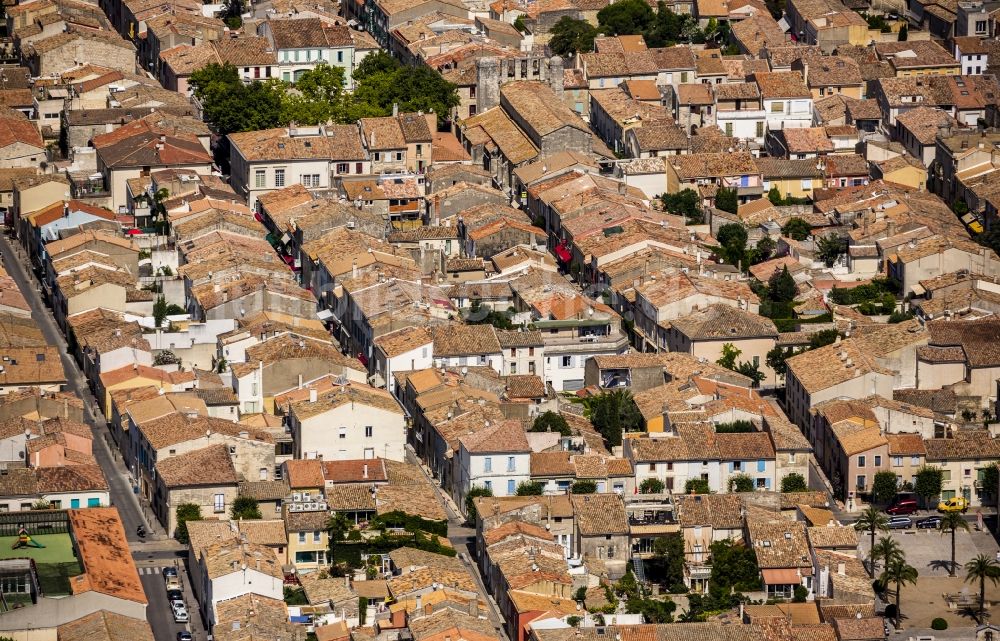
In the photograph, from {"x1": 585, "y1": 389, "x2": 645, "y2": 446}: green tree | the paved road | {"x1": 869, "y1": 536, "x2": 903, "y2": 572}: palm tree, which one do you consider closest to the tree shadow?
{"x1": 869, "y1": 536, "x2": 903, "y2": 572}: palm tree

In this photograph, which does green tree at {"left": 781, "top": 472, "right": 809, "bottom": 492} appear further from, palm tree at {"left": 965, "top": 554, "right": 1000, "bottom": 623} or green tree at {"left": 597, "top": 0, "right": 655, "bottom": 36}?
green tree at {"left": 597, "top": 0, "right": 655, "bottom": 36}

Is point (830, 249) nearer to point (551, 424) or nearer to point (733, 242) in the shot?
point (733, 242)

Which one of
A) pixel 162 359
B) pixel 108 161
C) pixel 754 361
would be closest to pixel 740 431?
pixel 754 361

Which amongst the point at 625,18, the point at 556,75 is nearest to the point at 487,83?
the point at 556,75

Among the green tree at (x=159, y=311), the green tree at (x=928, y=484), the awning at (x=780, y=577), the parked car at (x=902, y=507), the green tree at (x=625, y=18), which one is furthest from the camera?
the green tree at (x=625, y=18)

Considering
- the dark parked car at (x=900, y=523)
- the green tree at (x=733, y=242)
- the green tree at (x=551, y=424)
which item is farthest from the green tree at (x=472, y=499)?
the green tree at (x=733, y=242)

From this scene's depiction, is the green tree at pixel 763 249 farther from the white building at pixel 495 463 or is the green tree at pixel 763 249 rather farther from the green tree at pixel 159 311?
the white building at pixel 495 463
